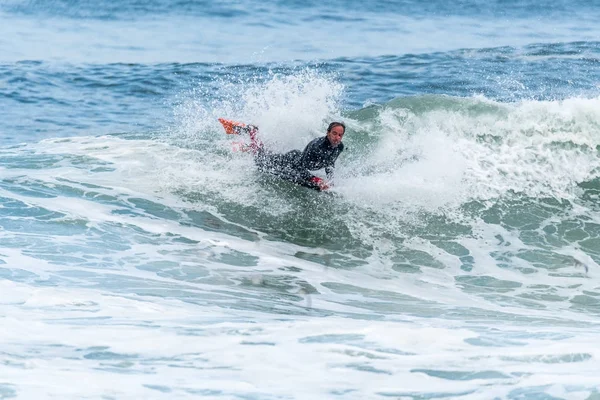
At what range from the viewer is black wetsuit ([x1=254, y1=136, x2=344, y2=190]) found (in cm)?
1204

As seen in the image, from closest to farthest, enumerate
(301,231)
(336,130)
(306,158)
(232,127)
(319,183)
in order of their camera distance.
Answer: (301,231) → (336,130) → (319,183) → (306,158) → (232,127)

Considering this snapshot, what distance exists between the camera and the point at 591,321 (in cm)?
790

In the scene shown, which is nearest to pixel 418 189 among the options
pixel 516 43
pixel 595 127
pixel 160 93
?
pixel 595 127

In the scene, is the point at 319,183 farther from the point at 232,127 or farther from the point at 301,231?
the point at 232,127

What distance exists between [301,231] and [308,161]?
1342 mm

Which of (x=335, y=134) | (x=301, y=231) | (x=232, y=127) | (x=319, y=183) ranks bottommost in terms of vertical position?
(x=301, y=231)

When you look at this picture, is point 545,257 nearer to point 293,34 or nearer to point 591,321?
point 591,321

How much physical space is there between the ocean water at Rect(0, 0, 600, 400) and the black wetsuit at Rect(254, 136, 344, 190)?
237 mm

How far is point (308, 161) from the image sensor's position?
12.2 m

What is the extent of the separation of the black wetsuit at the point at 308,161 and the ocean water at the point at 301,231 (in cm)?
24

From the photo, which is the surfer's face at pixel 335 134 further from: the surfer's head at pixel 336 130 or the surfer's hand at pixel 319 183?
the surfer's hand at pixel 319 183

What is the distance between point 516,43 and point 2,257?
1987 centimetres

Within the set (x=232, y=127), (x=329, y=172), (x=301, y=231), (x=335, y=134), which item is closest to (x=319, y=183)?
(x=329, y=172)

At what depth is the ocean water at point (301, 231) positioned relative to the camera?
5.77 meters
